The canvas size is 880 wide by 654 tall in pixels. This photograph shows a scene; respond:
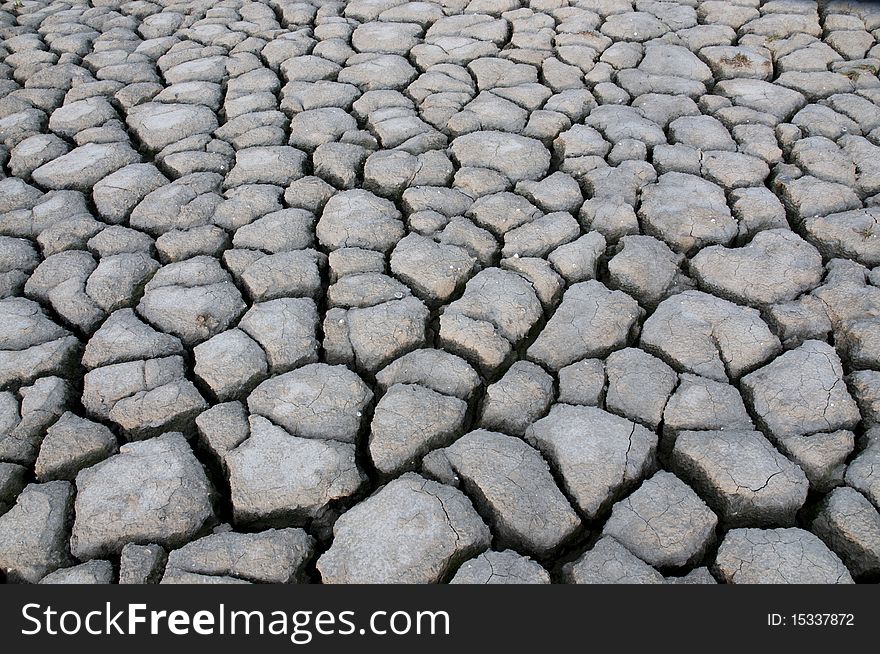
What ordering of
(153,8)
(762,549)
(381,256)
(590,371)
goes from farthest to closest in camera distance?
(153,8), (381,256), (590,371), (762,549)

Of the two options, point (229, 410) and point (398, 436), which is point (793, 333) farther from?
point (229, 410)

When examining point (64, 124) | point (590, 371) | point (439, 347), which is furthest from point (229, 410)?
point (64, 124)

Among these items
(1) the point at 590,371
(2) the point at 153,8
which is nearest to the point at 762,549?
(1) the point at 590,371

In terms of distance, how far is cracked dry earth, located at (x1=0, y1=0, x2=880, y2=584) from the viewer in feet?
4.61

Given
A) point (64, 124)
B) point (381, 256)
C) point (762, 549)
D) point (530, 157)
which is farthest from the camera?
point (64, 124)

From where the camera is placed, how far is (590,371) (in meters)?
1.71

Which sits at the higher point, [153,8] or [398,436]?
[153,8]

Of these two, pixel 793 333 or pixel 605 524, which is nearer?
pixel 605 524

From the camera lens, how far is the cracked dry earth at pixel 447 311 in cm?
141

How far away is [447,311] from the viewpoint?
73.4 inches

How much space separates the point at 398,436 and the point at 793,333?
1.02 meters

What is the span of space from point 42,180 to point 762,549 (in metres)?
2.42

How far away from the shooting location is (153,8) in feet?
12.1

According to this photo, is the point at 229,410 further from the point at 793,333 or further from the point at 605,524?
the point at 793,333
